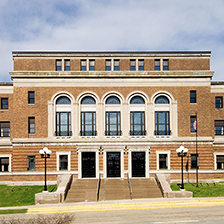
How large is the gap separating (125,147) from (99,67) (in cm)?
992

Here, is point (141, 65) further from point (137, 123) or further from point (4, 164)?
point (4, 164)

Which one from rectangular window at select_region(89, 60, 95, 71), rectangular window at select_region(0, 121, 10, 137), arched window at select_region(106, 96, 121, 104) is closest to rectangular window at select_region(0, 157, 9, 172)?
rectangular window at select_region(0, 121, 10, 137)

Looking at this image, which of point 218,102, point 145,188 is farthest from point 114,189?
point 218,102

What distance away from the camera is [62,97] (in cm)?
2758

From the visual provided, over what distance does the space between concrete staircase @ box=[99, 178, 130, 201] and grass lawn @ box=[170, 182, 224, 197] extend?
16.7ft

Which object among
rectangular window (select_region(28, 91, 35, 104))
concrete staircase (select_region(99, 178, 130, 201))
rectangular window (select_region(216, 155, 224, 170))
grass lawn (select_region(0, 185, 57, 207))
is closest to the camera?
grass lawn (select_region(0, 185, 57, 207))

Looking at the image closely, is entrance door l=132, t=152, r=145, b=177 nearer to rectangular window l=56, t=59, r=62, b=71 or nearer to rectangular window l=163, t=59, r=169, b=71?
rectangular window l=163, t=59, r=169, b=71

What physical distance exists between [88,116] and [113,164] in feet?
20.7

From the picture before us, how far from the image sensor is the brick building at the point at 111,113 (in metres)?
26.8

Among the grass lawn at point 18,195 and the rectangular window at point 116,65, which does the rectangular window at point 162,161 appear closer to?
the rectangular window at point 116,65

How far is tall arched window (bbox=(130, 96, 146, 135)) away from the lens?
27.5 metres

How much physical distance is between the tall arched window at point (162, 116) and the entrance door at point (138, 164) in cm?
344

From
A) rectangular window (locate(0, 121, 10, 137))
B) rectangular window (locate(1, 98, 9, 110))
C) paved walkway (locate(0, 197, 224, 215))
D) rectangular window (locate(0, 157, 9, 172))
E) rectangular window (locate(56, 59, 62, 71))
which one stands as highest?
rectangular window (locate(56, 59, 62, 71))

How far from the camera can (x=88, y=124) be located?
1079 inches
